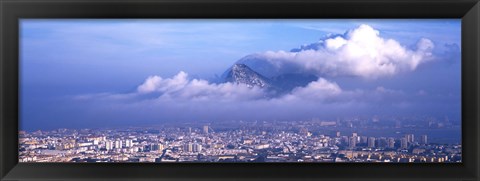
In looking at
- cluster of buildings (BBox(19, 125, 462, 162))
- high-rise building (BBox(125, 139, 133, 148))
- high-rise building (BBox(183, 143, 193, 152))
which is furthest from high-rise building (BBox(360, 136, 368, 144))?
high-rise building (BBox(125, 139, 133, 148))

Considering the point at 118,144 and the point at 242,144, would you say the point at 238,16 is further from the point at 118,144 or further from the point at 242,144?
the point at 118,144

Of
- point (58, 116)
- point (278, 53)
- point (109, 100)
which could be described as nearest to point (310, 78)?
point (278, 53)

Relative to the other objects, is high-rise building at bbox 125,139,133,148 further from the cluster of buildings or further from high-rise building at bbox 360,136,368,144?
high-rise building at bbox 360,136,368,144

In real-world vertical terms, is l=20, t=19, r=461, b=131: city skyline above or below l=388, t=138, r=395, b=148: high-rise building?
above

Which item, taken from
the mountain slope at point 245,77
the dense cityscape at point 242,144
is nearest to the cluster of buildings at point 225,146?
the dense cityscape at point 242,144

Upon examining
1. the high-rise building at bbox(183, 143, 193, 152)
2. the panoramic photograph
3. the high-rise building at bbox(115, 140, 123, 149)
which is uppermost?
the panoramic photograph

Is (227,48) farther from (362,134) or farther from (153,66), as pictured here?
(362,134)

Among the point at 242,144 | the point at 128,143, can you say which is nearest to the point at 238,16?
the point at 242,144
